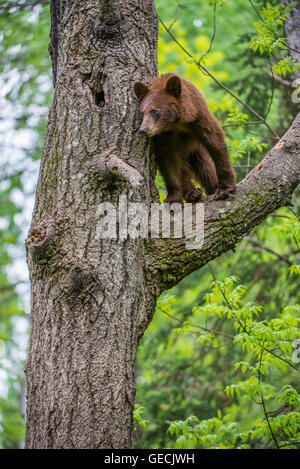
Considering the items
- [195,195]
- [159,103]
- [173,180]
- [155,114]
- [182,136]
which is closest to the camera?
[155,114]

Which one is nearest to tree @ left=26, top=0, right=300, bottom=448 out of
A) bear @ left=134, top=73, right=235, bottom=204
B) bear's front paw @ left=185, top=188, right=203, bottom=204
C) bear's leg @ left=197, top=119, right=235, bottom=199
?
bear @ left=134, top=73, right=235, bottom=204

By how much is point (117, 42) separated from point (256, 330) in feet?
9.40

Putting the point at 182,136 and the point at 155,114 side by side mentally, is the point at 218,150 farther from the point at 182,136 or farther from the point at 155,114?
the point at 155,114

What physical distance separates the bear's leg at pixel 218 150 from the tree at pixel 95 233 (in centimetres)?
32

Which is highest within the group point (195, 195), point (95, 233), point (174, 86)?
point (174, 86)

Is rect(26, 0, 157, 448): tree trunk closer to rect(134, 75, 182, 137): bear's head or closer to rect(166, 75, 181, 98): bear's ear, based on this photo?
rect(134, 75, 182, 137): bear's head

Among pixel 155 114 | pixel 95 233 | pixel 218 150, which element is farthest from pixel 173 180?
pixel 95 233

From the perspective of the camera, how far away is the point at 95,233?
11.1 feet

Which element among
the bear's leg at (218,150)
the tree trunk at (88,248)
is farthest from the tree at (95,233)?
the bear's leg at (218,150)

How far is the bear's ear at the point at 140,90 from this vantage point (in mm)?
3924

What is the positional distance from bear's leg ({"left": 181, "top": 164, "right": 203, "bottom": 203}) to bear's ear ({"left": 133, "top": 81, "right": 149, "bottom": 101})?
1316 mm

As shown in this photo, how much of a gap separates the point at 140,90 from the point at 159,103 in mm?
242
